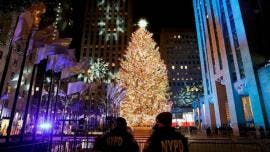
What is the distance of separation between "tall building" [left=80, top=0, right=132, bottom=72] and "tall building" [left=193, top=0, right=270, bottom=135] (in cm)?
5303

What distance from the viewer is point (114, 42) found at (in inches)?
3939

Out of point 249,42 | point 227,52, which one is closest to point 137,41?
point 249,42

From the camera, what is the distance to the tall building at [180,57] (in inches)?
4441

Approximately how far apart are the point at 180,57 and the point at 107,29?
4169cm

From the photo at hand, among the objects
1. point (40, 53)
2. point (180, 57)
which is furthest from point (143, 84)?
point (180, 57)

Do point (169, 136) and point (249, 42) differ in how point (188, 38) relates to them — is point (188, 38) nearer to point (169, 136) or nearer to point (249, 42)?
point (249, 42)

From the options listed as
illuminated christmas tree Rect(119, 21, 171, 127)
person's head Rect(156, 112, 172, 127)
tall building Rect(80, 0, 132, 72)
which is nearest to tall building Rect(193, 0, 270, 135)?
illuminated christmas tree Rect(119, 21, 171, 127)

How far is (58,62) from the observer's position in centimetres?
932

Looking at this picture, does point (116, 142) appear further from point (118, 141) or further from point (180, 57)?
point (180, 57)

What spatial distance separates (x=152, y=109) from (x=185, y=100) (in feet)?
230

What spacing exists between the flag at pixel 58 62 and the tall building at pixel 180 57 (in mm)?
100598

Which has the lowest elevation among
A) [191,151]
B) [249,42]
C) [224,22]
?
[191,151]

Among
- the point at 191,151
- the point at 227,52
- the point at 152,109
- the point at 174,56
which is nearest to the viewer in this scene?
the point at 191,151

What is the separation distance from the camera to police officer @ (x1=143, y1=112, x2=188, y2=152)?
3.82 m
